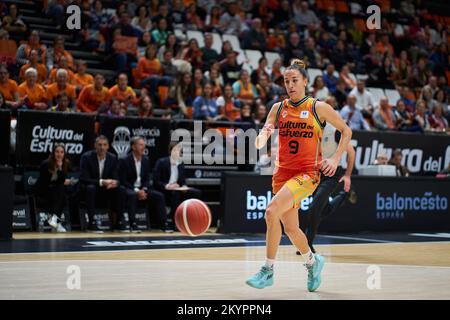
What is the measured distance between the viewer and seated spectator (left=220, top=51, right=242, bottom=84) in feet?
64.8

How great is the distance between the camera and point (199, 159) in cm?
1664

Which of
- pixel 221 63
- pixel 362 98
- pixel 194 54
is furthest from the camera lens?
pixel 362 98

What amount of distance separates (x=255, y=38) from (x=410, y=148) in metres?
6.25

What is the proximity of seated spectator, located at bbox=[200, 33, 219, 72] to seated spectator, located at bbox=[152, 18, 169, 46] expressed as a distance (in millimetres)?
1048

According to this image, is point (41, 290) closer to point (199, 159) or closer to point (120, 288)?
point (120, 288)

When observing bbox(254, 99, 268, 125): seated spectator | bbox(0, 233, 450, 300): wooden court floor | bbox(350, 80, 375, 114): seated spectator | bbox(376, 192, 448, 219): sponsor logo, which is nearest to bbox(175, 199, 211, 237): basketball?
bbox(0, 233, 450, 300): wooden court floor

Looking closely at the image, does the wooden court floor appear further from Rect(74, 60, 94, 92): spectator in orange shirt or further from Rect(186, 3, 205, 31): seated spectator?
Rect(186, 3, 205, 31): seated spectator

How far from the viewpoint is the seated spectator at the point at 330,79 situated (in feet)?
68.7

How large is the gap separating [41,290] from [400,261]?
5.66 meters

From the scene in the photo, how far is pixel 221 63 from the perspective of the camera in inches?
776

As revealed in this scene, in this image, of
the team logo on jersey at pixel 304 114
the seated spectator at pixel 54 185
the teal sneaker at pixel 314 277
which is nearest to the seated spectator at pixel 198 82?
the seated spectator at pixel 54 185

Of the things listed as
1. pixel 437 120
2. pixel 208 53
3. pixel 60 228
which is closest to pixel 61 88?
pixel 60 228

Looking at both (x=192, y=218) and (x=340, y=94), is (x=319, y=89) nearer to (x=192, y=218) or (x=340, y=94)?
(x=340, y=94)

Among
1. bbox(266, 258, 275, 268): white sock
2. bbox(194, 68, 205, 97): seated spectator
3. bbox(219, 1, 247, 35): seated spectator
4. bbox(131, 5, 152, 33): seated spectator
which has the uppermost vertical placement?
bbox(219, 1, 247, 35): seated spectator
